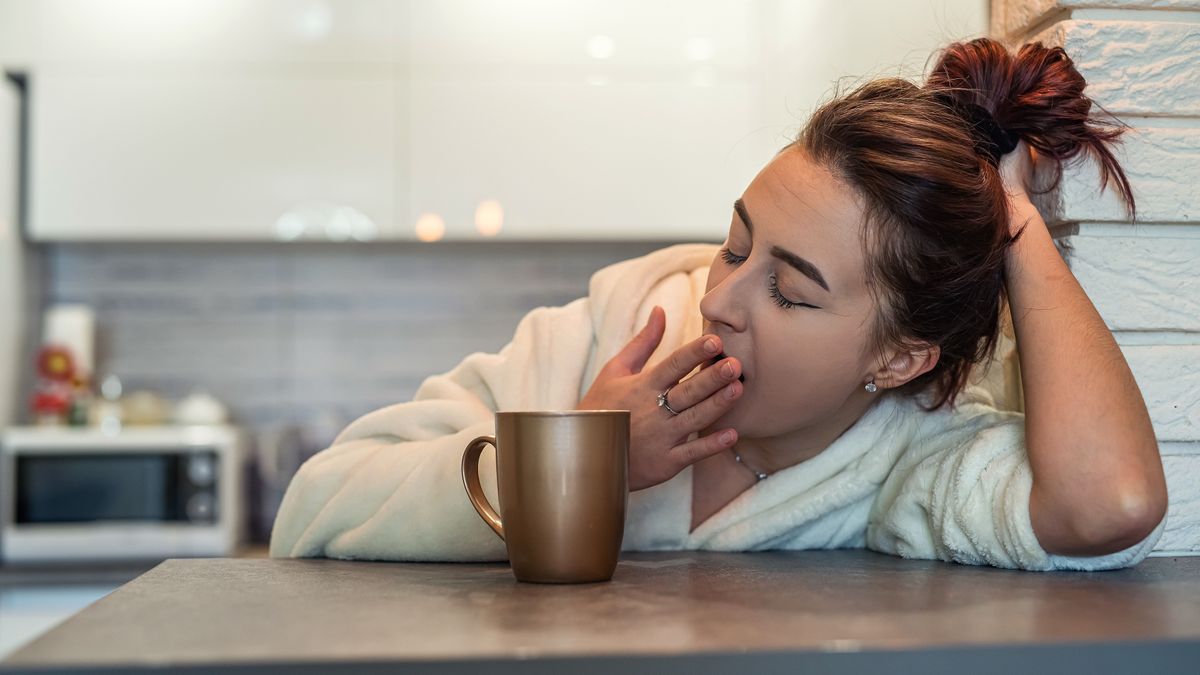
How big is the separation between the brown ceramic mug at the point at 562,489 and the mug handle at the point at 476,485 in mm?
35

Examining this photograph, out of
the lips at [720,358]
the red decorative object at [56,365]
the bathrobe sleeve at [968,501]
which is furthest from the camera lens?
the red decorative object at [56,365]

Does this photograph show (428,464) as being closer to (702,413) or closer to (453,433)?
(453,433)

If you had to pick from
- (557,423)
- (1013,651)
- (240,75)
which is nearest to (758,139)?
(240,75)

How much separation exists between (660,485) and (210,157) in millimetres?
2138

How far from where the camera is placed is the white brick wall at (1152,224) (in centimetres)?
Result: 107

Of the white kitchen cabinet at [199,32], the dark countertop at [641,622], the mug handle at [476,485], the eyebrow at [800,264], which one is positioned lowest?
the dark countertop at [641,622]

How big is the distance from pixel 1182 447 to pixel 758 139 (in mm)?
1938

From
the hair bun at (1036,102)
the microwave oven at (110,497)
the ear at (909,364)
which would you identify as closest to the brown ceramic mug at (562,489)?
the ear at (909,364)

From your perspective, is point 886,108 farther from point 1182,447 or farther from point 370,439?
point 370,439

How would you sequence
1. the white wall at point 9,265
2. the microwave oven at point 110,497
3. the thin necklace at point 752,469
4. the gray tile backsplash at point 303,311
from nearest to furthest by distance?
1. the thin necklace at point 752,469
2. the microwave oven at point 110,497
3. the white wall at point 9,265
4. the gray tile backsplash at point 303,311

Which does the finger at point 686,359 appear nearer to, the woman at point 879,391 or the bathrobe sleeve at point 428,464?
the woman at point 879,391

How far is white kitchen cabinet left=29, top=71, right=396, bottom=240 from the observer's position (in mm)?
2855

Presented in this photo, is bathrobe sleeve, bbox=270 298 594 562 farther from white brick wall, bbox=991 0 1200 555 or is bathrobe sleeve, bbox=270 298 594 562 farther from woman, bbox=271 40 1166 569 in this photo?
A: white brick wall, bbox=991 0 1200 555

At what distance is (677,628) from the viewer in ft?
1.98
